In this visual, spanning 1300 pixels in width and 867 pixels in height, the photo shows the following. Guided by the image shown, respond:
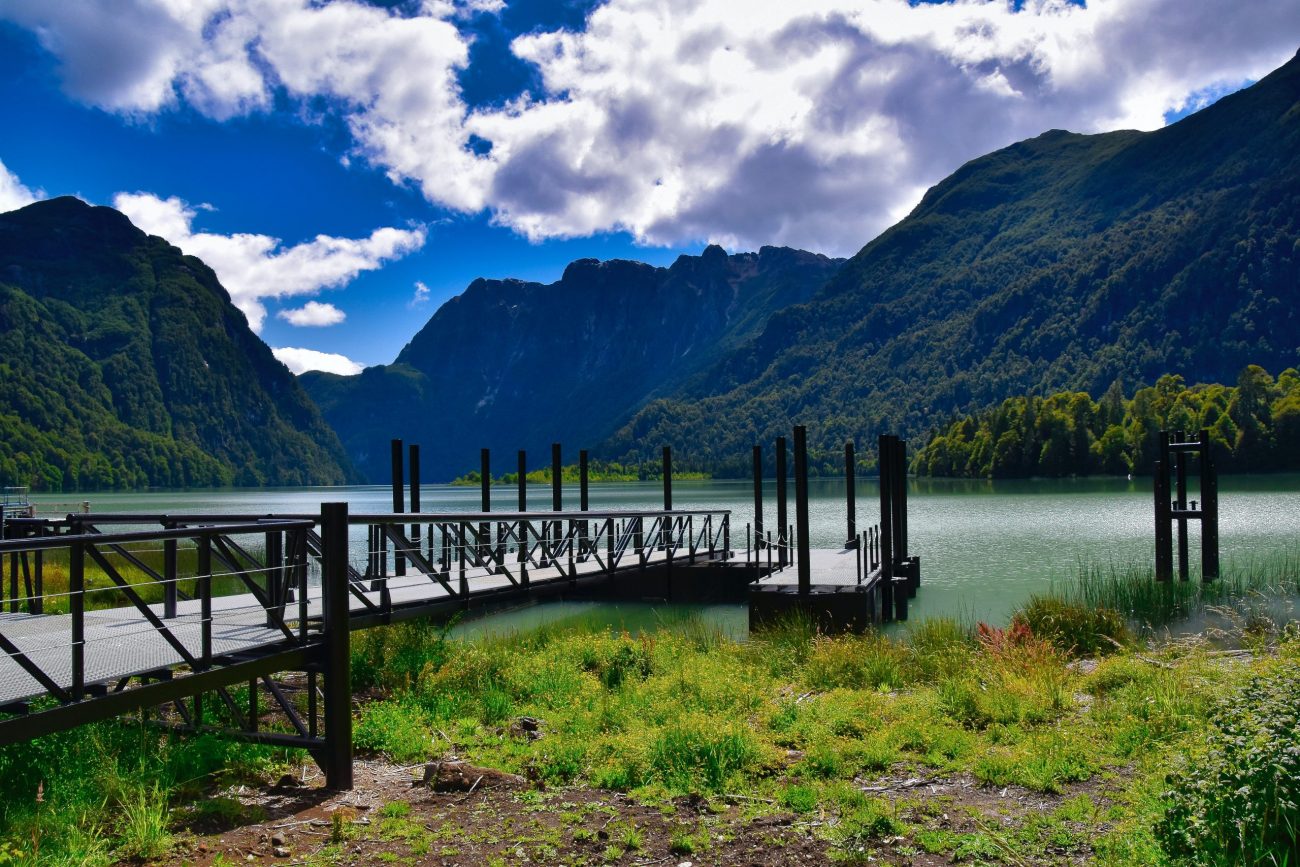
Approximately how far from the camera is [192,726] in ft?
26.9

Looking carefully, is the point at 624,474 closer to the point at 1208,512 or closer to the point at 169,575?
the point at 1208,512

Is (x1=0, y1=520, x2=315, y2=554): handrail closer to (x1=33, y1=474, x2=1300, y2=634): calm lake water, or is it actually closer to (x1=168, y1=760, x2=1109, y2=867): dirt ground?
(x1=168, y1=760, x2=1109, y2=867): dirt ground

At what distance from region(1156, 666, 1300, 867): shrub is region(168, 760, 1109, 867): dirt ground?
833mm

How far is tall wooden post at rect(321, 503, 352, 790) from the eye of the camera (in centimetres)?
754

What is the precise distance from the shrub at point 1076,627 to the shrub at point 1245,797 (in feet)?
27.8

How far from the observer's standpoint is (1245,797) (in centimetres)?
473

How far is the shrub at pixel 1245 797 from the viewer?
4555 mm

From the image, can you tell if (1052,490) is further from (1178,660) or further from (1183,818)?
(1183,818)

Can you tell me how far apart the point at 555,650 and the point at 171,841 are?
8238 mm

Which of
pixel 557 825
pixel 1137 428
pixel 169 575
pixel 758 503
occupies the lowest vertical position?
pixel 557 825

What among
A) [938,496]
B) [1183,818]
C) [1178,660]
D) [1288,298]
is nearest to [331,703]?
[1183,818]

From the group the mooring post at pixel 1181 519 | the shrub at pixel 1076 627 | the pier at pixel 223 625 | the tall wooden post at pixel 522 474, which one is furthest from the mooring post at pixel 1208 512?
the tall wooden post at pixel 522 474

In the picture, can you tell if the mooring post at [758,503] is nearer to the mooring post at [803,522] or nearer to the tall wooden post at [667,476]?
the tall wooden post at [667,476]

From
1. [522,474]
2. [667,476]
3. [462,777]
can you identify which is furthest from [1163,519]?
[462,777]
